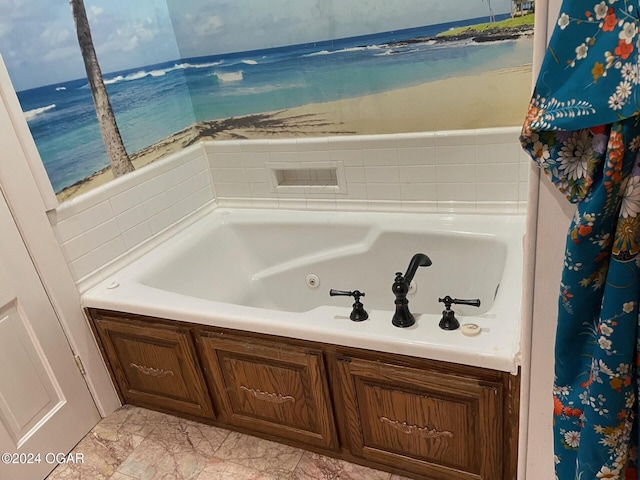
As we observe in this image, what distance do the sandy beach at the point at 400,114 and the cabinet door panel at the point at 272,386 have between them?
2.96 ft

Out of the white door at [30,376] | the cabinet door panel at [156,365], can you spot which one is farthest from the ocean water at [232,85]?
the cabinet door panel at [156,365]

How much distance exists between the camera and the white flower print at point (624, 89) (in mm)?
660

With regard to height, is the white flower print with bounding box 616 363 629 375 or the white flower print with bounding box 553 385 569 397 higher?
the white flower print with bounding box 616 363 629 375

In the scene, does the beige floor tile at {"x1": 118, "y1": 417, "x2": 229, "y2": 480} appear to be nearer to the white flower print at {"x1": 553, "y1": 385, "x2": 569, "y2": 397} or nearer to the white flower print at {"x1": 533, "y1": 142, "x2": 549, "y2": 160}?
the white flower print at {"x1": 553, "y1": 385, "x2": 569, "y2": 397}

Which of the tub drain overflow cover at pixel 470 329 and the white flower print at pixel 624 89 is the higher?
the white flower print at pixel 624 89

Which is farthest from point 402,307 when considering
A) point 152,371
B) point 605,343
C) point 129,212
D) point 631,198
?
point 129,212

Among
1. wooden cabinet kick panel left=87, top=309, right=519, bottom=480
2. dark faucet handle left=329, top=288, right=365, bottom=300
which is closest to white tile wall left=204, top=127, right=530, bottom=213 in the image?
dark faucet handle left=329, top=288, right=365, bottom=300

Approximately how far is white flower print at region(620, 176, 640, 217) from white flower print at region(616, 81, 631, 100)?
0.13 meters

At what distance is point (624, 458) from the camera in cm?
84

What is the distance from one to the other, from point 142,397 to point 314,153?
1.33 m

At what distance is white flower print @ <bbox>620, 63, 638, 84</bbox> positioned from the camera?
0.65 metres

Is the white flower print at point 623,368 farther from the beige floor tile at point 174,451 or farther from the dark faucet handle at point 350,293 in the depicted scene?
the beige floor tile at point 174,451

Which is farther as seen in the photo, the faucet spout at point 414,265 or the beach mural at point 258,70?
the beach mural at point 258,70


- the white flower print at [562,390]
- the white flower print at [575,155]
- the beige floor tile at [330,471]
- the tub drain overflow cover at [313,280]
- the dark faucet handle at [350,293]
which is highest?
the white flower print at [575,155]
